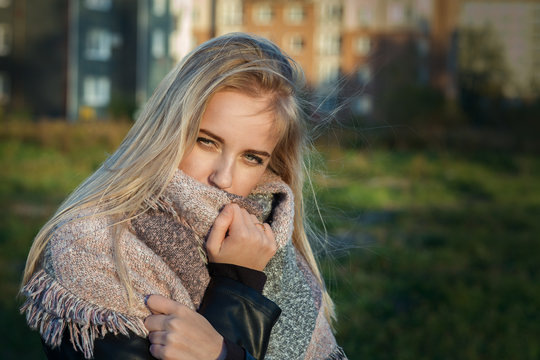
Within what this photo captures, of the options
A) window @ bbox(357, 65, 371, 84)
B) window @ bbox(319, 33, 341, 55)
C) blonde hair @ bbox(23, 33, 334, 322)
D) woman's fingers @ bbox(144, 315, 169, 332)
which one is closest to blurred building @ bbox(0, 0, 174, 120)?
window @ bbox(319, 33, 341, 55)

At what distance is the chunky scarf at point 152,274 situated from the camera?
1.43m

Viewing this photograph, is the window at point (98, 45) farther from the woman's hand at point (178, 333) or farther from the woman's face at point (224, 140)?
the woman's hand at point (178, 333)

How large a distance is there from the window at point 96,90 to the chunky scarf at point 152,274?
2811cm

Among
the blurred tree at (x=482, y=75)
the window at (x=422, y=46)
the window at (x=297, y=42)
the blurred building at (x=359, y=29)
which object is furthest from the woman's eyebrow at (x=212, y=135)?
the window at (x=422, y=46)

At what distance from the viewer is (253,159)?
6.09 ft

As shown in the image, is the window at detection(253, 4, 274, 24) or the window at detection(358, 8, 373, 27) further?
the window at detection(358, 8, 373, 27)

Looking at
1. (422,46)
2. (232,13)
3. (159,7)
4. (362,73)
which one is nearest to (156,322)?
(362,73)

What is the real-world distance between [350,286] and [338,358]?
139 inches

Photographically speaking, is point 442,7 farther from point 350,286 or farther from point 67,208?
point 67,208

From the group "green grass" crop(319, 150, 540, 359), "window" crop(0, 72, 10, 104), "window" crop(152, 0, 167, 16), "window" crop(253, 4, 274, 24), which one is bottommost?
"green grass" crop(319, 150, 540, 359)

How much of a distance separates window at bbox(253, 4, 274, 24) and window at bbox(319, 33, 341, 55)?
185 inches

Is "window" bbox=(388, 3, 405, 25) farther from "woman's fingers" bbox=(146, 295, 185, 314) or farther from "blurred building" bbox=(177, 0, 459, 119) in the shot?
"woman's fingers" bbox=(146, 295, 185, 314)

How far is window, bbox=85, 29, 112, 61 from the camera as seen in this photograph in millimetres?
28656

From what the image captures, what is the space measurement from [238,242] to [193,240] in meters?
0.12
